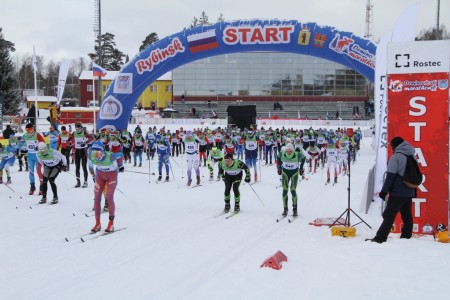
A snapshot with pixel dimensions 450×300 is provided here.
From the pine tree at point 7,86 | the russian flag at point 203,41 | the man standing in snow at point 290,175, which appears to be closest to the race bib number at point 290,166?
the man standing in snow at point 290,175

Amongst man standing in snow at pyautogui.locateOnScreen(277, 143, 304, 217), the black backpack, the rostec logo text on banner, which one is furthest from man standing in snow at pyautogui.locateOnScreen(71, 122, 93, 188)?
the black backpack

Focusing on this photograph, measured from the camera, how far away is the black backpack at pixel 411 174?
23.9 ft

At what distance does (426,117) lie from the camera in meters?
8.08

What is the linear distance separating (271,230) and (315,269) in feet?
9.26

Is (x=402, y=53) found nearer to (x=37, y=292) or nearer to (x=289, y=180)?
(x=289, y=180)

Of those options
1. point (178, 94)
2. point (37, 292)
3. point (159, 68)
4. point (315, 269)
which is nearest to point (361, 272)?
point (315, 269)

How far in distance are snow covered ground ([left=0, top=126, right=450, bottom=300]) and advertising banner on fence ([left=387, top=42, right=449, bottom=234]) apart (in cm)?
61

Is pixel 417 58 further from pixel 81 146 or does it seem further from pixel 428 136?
pixel 81 146

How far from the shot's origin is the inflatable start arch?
65.1 feet

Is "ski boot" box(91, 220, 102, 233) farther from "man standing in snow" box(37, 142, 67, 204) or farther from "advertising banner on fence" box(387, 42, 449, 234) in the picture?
"advertising banner on fence" box(387, 42, 449, 234)

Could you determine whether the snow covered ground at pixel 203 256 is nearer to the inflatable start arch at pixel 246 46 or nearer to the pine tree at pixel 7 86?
the inflatable start arch at pixel 246 46

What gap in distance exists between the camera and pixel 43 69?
113125 mm

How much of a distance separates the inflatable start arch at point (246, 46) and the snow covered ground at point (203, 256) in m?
9.64

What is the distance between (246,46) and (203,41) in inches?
75.2
